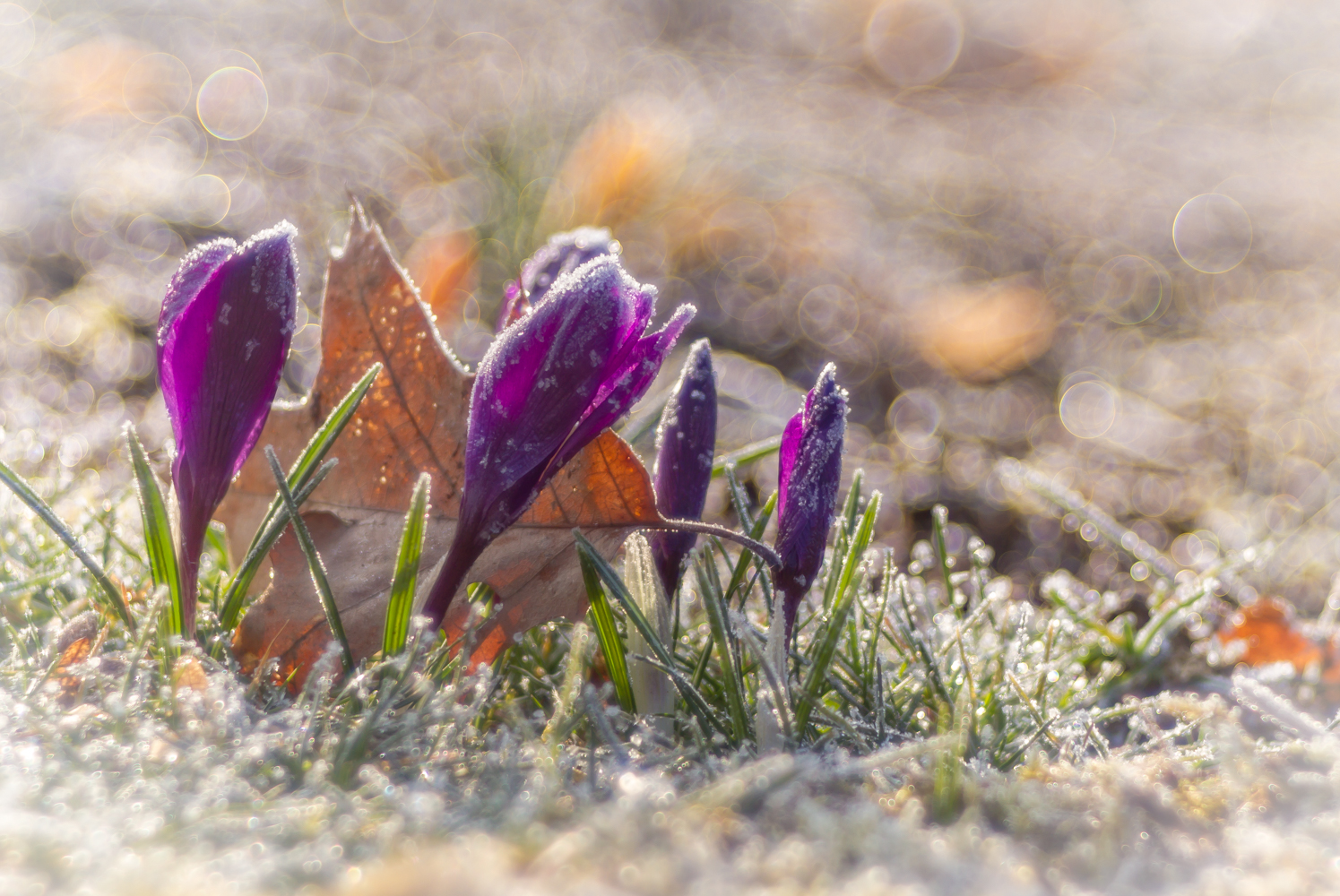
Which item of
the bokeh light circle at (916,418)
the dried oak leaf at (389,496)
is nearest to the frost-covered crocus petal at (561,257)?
the dried oak leaf at (389,496)

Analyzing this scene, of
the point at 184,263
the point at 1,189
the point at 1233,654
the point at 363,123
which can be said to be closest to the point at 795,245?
the point at 363,123

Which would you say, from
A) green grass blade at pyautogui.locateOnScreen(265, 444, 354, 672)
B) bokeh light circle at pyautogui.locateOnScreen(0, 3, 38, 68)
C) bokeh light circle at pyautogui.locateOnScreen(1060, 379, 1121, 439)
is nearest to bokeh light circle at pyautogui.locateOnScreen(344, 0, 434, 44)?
bokeh light circle at pyautogui.locateOnScreen(0, 3, 38, 68)

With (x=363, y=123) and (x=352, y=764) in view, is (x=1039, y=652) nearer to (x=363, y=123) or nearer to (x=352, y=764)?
(x=352, y=764)

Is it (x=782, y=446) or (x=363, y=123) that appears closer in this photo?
(x=782, y=446)

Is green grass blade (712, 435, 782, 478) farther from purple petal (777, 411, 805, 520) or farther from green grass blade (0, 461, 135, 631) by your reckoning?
green grass blade (0, 461, 135, 631)

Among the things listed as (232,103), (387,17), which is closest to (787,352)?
(232,103)

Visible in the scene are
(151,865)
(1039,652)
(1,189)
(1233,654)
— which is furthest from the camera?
(1,189)
